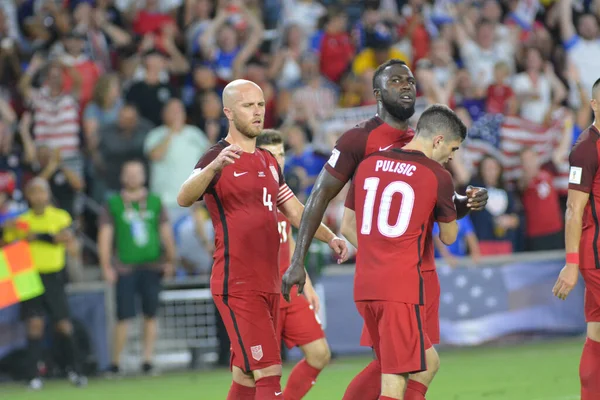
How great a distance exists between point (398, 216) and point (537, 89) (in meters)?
11.1

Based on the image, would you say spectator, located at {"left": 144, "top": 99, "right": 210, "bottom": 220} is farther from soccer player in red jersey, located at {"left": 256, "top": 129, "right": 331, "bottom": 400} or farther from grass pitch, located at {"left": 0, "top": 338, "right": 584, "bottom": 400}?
soccer player in red jersey, located at {"left": 256, "top": 129, "right": 331, "bottom": 400}

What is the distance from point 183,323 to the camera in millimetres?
13445

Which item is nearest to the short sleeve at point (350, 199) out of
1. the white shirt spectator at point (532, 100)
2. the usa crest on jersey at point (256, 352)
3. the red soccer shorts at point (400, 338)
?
the red soccer shorts at point (400, 338)

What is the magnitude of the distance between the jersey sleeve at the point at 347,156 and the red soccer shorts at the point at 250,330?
937mm

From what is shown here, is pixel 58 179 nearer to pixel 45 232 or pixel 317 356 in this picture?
pixel 45 232

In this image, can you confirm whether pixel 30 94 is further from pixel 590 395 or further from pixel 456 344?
pixel 590 395

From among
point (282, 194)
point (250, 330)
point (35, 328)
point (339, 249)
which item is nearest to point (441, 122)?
point (339, 249)

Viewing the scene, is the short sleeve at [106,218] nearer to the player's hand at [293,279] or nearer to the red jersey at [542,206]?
the red jersey at [542,206]

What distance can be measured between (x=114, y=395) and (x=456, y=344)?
4.96 metres

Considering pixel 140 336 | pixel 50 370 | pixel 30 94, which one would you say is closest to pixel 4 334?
pixel 50 370

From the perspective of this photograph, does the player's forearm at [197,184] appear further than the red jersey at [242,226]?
No

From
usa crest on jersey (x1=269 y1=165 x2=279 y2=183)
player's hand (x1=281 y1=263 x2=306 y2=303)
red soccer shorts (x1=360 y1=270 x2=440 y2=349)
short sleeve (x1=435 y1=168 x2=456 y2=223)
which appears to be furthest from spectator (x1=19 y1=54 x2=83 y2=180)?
short sleeve (x1=435 y1=168 x2=456 y2=223)

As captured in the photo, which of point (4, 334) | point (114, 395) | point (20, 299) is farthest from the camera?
point (4, 334)

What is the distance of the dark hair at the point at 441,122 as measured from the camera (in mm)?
6520
